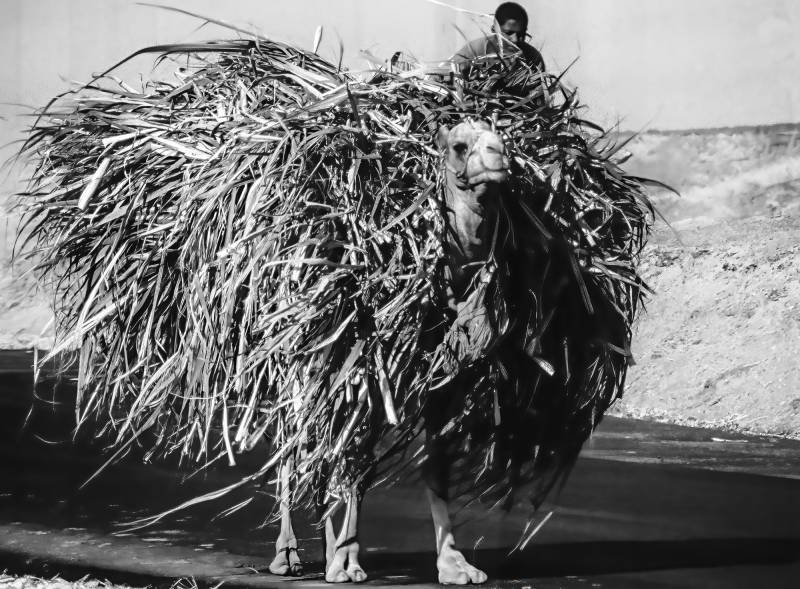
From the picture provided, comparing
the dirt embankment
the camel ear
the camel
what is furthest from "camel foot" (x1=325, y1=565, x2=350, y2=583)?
the dirt embankment

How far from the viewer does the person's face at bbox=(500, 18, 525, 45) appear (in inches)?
209

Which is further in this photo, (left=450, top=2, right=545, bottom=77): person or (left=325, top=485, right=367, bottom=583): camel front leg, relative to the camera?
(left=450, top=2, right=545, bottom=77): person

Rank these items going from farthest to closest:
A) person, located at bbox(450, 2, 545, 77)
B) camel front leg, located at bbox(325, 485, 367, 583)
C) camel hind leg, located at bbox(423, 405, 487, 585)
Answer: person, located at bbox(450, 2, 545, 77)
camel front leg, located at bbox(325, 485, 367, 583)
camel hind leg, located at bbox(423, 405, 487, 585)

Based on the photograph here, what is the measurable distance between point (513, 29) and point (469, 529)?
9.10ft

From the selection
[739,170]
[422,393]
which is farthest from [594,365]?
[739,170]

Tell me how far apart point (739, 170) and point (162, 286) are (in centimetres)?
1879

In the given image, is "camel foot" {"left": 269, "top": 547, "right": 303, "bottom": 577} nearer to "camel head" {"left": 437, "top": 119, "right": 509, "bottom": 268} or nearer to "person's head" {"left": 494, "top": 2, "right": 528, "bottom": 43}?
"camel head" {"left": 437, "top": 119, "right": 509, "bottom": 268}

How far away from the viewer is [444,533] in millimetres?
5086

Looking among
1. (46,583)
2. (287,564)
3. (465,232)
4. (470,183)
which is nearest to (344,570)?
(287,564)

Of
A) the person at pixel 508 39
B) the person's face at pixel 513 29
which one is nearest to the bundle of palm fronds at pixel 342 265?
the person at pixel 508 39

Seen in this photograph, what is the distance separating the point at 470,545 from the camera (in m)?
6.09

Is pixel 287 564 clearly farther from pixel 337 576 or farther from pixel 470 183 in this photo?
A: pixel 470 183

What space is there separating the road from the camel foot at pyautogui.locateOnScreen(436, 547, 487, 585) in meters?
0.08

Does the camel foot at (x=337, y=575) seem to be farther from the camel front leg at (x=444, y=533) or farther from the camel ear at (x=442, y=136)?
→ the camel ear at (x=442, y=136)
